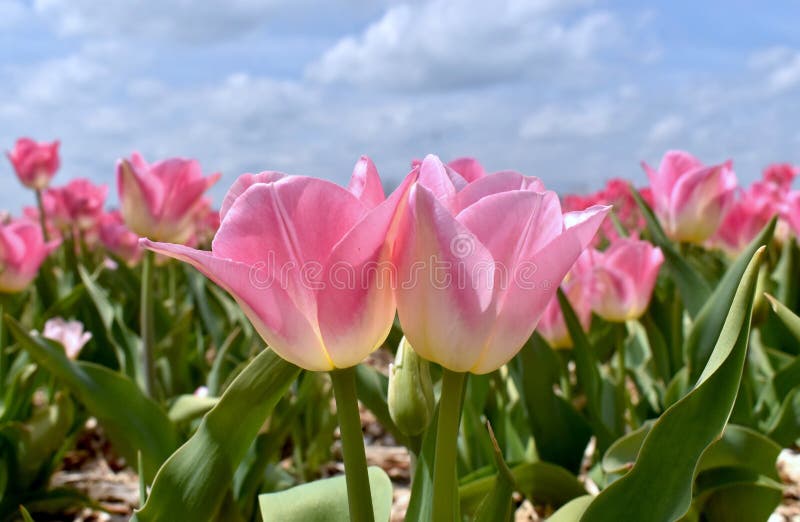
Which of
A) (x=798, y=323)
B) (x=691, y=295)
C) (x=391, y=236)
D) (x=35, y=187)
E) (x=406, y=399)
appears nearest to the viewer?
(x=391, y=236)

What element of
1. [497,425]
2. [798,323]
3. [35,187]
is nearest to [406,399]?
[798,323]

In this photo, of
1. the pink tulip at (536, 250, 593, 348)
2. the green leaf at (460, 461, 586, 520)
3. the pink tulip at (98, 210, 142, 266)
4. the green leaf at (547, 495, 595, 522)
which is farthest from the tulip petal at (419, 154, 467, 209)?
the pink tulip at (98, 210, 142, 266)

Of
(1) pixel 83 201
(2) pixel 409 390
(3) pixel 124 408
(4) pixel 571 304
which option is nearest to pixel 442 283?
(2) pixel 409 390

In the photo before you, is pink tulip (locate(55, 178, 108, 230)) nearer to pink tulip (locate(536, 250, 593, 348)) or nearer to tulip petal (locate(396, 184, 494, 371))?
pink tulip (locate(536, 250, 593, 348))

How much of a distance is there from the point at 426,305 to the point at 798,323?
631 mm

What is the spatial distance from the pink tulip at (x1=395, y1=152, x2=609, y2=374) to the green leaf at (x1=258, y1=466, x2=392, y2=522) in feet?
0.99

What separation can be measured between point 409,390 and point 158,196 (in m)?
1.33

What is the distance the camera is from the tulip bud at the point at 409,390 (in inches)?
31.9

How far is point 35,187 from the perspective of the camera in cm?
439

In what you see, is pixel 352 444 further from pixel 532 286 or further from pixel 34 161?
pixel 34 161

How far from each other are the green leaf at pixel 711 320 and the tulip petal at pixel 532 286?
2.57ft

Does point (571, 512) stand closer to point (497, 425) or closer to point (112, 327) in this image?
point (497, 425)

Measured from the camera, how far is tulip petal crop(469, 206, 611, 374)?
0.61m

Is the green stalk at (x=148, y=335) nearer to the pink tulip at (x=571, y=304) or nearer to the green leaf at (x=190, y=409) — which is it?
the green leaf at (x=190, y=409)
